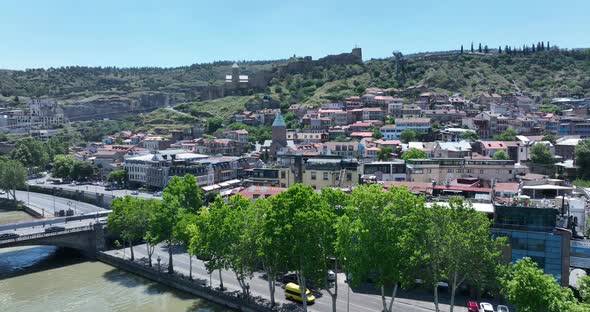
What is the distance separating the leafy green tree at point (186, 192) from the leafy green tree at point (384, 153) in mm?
25065

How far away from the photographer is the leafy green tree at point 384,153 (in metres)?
54.9

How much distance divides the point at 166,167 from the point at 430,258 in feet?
148

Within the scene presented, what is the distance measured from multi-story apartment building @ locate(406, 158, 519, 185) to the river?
74.5 ft

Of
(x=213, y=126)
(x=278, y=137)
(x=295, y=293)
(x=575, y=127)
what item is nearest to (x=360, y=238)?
(x=295, y=293)

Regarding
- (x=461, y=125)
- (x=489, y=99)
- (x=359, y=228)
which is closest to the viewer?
(x=359, y=228)

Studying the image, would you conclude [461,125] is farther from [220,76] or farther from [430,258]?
[220,76]

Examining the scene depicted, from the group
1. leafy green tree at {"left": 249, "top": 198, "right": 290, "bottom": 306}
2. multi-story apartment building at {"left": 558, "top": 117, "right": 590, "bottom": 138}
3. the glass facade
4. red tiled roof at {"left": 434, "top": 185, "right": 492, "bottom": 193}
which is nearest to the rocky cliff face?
multi-story apartment building at {"left": 558, "top": 117, "right": 590, "bottom": 138}

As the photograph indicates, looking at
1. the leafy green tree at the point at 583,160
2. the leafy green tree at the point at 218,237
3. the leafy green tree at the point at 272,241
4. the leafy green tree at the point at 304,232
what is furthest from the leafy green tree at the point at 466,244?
the leafy green tree at the point at 583,160

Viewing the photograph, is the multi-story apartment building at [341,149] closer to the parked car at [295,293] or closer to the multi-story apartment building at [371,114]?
the multi-story apartment building at [371,114]

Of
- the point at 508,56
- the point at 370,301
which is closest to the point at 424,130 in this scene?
the point at 370,301

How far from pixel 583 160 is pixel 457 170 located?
14.3 metres

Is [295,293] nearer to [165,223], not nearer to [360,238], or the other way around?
[360,238]

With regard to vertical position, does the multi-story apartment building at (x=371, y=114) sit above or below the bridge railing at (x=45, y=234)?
above

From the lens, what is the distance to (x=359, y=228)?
787 inches
